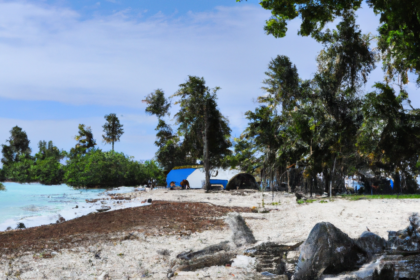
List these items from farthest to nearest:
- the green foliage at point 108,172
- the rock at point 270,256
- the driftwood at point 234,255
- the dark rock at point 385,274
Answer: the green foliage at point 108,172 < the driftwood at point 234,255 < the rock at point 270,256 < the dark rock at point 385,274

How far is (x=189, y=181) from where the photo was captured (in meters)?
40.2

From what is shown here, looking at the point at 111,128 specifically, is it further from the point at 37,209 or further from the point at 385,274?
the point at 385,274

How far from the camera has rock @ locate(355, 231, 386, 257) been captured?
5238 mm

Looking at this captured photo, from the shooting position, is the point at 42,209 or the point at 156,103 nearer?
the point at 42,209

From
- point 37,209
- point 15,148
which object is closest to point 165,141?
point 37,209

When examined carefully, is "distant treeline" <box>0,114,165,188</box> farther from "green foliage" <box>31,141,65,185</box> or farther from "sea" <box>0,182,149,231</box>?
"sea" <box>0,182,149,231</box>

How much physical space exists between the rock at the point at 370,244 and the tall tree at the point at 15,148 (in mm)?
77837

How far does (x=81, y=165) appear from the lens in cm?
5462

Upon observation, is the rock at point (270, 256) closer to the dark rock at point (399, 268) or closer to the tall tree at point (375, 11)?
the dark rock at point (399, 268)

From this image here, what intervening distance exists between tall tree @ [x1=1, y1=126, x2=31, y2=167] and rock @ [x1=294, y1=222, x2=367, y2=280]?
77.7 metres

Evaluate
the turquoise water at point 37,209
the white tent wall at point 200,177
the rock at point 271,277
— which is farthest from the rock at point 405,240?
the white tent wall at point 200,177

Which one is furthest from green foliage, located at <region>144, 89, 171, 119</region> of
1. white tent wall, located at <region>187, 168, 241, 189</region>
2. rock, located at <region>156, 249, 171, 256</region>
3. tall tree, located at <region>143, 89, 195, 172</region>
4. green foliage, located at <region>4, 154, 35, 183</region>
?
rock, located at <region>156, 249, 171, 256</region>

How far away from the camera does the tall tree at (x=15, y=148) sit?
70.8m

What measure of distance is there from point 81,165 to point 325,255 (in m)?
54.9
